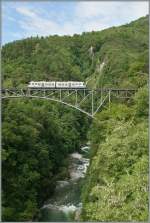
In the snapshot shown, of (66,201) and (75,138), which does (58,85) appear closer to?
(66,201)

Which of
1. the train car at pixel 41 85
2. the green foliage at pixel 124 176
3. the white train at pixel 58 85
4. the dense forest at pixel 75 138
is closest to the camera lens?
the green foliage at pixel 124 176

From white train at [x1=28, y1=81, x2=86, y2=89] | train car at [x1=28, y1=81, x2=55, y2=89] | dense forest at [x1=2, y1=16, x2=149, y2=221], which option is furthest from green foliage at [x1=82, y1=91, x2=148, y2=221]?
train car at [x1=28, y1=81, x2=55, y2=89]

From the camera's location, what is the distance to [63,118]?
3478 cm

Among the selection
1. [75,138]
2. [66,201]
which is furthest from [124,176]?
[75,138]

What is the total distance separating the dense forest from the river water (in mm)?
423

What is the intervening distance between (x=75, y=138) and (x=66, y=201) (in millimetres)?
13910

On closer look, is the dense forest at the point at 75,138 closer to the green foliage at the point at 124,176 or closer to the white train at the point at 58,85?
the green foliage at the point at 124,176

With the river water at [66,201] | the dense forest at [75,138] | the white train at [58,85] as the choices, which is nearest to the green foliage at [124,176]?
the dense forest at [75,138]

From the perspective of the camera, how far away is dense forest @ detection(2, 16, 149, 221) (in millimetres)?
8273

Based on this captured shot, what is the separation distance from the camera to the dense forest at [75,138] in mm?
8273

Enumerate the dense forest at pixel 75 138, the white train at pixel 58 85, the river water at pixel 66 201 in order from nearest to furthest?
the dense forest at pixel 75 138
the river water at pixel 66 201
the white train at pixel 58 85

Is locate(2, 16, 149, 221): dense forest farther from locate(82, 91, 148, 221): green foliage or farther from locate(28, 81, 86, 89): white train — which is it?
locate(28, 81, 86, 89): white train

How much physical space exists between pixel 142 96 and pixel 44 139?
924 cm

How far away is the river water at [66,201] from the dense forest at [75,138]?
1.39ft
